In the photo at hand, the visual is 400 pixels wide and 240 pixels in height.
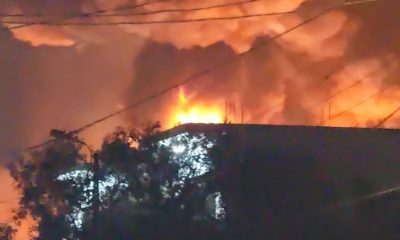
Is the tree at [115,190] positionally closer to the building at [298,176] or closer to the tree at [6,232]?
the building at [298,176]

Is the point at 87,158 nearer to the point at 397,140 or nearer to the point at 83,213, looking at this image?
the point at 83,213

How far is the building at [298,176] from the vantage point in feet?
85.6

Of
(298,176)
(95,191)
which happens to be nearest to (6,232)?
(95,191)

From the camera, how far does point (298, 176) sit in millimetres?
31531

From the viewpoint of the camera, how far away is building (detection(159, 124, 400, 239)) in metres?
26.1

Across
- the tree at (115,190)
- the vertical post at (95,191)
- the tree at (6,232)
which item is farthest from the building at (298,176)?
the tree at (6,232)

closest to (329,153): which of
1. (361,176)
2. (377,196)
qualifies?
(361,176)

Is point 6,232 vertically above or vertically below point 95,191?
above

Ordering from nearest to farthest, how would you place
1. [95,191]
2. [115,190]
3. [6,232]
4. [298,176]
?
[95,191]
[115,190]
[6,232]
[298,176]

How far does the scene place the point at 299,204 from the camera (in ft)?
99.7

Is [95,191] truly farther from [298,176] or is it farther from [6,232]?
[298,176]

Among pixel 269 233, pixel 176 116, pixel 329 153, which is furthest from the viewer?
pixel 176 116

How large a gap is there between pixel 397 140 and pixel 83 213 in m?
12.1

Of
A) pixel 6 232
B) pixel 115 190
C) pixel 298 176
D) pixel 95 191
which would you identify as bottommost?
pixel 95 191
